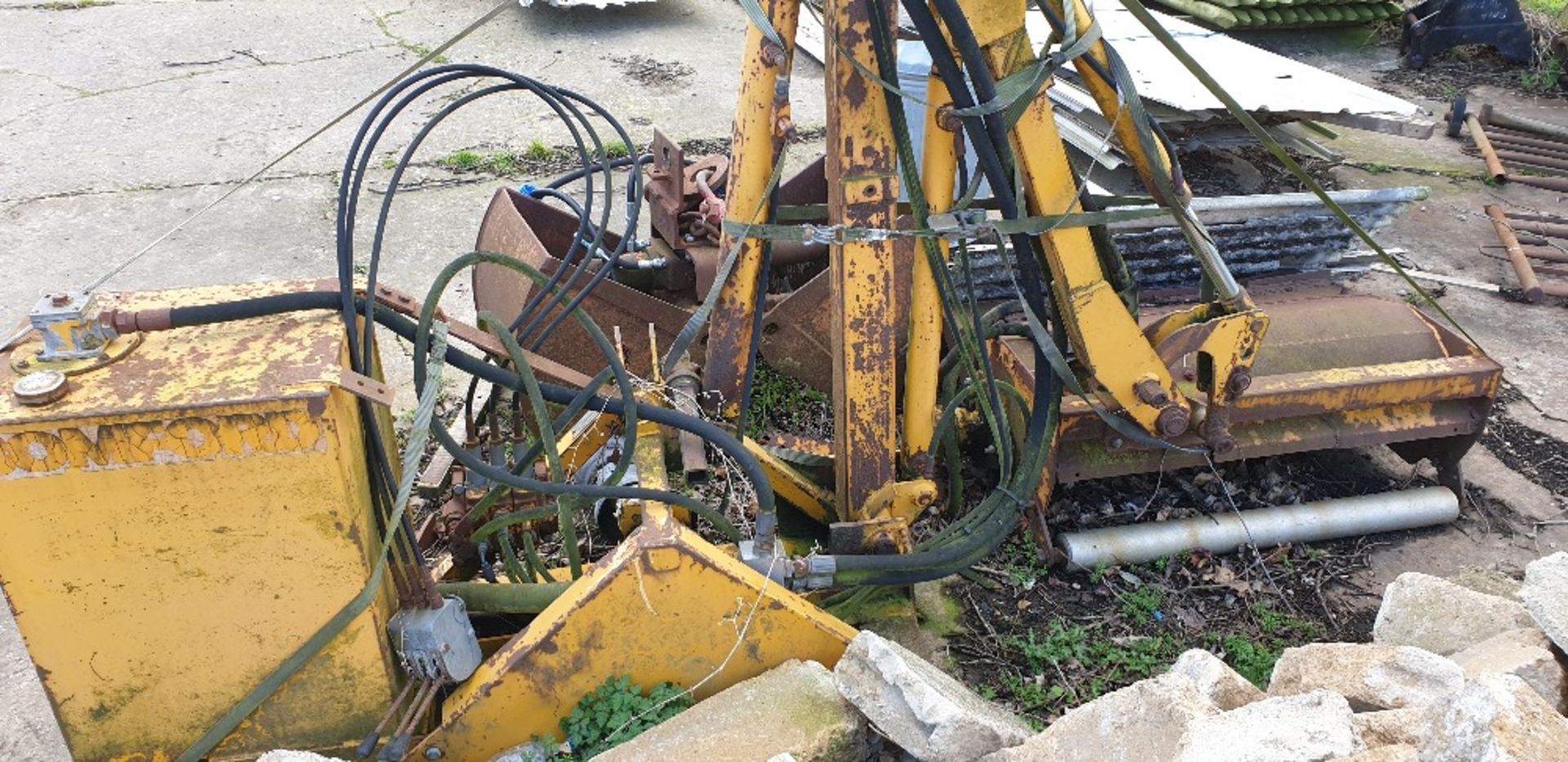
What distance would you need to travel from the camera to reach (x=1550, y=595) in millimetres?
2787

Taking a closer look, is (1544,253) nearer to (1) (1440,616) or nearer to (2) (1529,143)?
(2) (1529,143)

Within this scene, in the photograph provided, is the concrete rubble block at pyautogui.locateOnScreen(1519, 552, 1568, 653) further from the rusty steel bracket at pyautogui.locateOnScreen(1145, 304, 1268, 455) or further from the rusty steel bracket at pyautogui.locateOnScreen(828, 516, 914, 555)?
the rusty steel bracket at pyautogui.locateOnScreen(828, 516, 914, 555)

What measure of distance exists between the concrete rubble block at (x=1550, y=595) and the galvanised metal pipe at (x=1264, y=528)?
1.23 metres

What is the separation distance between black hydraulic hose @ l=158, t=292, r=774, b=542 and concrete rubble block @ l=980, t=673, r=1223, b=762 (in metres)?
0.86

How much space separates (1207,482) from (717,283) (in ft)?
7.15

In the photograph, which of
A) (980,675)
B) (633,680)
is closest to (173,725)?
(633,680)

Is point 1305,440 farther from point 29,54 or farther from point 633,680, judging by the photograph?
point 29,54

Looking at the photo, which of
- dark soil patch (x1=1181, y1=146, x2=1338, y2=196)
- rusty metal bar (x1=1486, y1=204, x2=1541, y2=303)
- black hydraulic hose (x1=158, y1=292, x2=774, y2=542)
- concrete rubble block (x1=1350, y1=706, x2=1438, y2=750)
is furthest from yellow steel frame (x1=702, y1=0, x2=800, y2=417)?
rusty metal bar (x1=1486, y1=204, x2=1541, y2=303)

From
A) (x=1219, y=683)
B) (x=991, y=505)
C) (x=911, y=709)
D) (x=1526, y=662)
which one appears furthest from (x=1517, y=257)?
(x=911, y=709)

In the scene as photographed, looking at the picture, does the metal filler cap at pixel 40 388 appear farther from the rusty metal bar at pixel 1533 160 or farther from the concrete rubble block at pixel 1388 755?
the rusty metal bar at pixel 1533 160

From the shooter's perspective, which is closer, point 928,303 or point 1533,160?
point 928,303

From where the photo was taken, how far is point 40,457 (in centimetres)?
223

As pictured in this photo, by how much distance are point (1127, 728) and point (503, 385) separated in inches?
63.0

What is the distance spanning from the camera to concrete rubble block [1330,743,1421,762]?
2.21m
